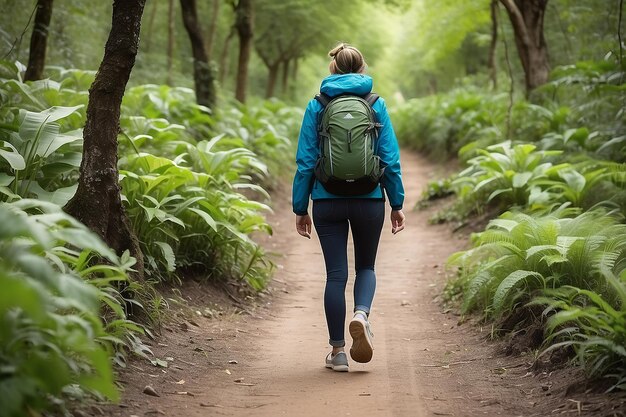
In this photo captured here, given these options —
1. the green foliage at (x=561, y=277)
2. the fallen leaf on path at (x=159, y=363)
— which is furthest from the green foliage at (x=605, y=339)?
the fallen leaf on path at (x=159, y=363)

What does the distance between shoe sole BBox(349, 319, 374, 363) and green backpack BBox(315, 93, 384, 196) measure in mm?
908

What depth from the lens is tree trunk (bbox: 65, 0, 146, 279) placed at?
211 inches

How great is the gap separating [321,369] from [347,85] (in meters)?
2.11

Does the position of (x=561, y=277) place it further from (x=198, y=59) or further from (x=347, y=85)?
(x=198, y=59)

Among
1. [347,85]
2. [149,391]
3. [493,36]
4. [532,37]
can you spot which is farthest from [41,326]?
[493,36]

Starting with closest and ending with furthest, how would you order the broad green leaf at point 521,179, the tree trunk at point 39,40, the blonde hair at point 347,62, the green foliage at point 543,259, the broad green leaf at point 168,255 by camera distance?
the blonde hair at point 347,62, the green foliage at point 543,259, the broad green leaf at point 168,255, the tree trunk at point 39,40, the broad green leaf at point 521,179

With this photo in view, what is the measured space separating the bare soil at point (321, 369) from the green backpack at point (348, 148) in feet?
4.54

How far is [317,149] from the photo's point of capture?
16.8 feet

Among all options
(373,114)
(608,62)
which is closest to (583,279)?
(373,114)

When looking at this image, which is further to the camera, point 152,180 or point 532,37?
point 532,37

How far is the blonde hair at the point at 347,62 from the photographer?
526cm

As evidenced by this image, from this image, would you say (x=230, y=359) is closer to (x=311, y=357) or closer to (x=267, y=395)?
(x=311, y=357)

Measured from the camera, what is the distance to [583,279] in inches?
232

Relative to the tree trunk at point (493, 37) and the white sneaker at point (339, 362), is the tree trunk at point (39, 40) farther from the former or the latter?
the tree trunk at point (493, 37)
